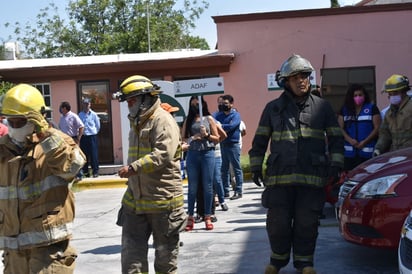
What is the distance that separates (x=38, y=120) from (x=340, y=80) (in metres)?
13.3

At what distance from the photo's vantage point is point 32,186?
3.62 metres

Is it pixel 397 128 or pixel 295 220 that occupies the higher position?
pixel 397 128

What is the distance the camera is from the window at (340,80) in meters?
15.9

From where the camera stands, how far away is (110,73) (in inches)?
640

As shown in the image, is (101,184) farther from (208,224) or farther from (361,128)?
(361,128)

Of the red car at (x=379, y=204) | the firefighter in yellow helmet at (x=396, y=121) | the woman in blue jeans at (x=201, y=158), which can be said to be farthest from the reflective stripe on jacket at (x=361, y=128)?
the red car at (x=379, y=204)

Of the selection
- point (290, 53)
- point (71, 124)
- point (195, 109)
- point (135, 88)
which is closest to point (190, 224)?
point (195, 109)

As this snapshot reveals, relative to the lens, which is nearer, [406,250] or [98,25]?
[406,250]

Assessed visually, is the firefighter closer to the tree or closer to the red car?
the red car

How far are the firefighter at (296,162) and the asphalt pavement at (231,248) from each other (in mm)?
559

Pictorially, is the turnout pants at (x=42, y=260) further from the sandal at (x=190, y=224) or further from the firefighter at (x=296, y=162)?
the sandal at (x=190, y=224)

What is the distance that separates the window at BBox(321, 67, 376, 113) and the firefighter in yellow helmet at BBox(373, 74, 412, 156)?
8473 millimetres

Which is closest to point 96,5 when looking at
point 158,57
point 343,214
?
point 158,57

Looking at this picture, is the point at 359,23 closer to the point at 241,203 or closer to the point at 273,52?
the point at 273,52
